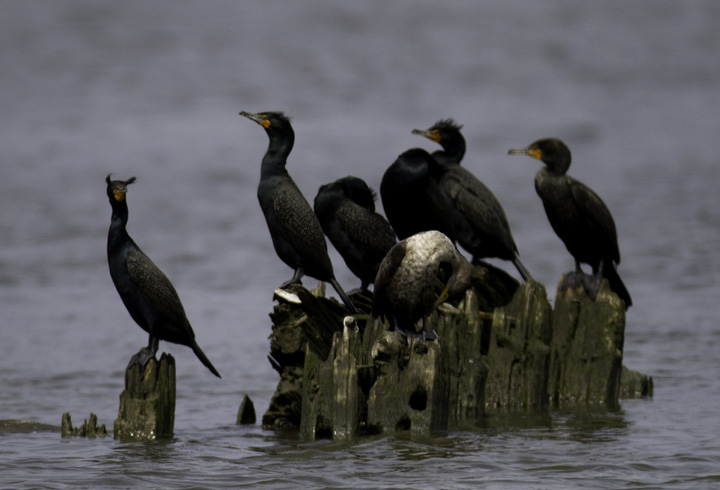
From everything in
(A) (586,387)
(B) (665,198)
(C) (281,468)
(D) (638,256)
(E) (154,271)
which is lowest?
(C) (281,468)

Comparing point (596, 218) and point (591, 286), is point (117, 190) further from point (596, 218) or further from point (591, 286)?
point (596, 218)

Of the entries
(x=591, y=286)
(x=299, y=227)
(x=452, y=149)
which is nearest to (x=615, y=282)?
(x=591, y=286)

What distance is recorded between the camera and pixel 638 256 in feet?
68.9

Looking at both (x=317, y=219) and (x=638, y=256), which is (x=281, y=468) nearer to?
(x=317, y=219)

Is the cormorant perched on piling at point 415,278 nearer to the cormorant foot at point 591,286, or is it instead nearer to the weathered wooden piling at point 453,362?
the weathered wooden piling at point 453,362

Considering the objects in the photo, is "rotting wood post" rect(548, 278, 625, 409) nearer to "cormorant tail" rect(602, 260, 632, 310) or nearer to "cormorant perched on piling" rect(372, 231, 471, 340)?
"cormorant tail" rect(602, 260, 632, 310)

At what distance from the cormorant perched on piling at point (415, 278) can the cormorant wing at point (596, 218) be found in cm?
261

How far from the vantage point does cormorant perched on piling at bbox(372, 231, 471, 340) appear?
7.04 m

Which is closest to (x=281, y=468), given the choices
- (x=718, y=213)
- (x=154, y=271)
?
(x=154, y=271)

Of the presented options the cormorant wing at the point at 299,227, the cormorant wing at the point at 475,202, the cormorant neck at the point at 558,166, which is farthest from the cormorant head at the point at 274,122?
the cormorant neck at the point at 558,166

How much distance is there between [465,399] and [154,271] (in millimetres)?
2280

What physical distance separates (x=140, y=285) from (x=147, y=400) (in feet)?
2.34

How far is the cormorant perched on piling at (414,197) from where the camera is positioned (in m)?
8.93

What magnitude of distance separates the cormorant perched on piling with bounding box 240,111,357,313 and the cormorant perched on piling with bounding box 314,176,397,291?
0.43 m
